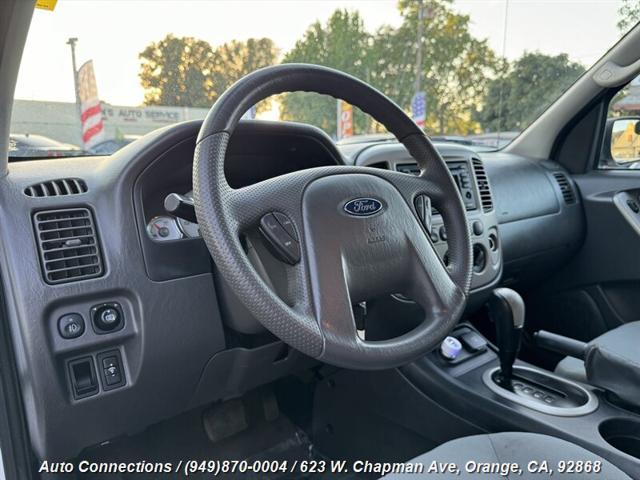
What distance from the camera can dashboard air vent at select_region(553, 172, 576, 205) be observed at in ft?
7.78

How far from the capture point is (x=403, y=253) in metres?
1.07

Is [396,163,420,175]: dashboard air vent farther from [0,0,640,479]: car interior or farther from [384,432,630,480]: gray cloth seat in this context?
[384,432,630,480]: gray cloth seat

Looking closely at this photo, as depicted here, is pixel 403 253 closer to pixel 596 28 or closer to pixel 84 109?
pixel 84 109

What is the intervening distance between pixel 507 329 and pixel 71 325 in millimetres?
1176

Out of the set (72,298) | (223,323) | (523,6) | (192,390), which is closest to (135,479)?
(192,390)

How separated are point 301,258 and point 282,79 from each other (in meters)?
0.35

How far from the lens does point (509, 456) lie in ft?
3.22

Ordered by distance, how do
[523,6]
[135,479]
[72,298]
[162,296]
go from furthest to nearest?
1. [523,6]
2. [135,479]
3. [162,296]
4. [72,298]

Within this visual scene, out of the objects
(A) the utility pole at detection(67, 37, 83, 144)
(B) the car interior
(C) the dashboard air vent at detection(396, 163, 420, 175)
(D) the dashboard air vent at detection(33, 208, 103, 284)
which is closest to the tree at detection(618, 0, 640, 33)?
(B) the car interior

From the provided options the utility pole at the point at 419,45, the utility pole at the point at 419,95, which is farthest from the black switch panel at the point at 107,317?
the utility pole at the point at 419,45

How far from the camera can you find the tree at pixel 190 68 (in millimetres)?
1394

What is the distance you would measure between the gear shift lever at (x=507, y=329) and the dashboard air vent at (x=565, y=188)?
1071mm

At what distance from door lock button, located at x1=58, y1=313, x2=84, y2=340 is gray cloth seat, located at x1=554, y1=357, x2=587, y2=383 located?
53.6 inches

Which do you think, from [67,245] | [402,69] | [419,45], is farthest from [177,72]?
[419,45]
